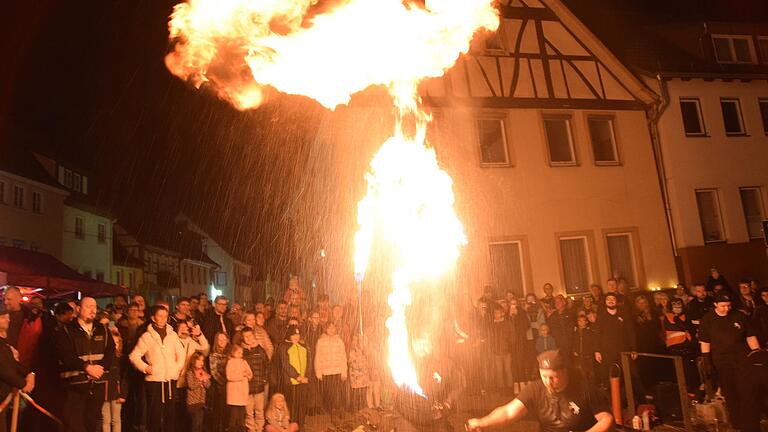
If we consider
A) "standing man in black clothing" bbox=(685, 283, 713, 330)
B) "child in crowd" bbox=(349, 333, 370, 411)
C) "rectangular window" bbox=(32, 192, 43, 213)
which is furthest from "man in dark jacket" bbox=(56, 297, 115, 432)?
"rectangular window" bbox=(32, 192, 43, 213)

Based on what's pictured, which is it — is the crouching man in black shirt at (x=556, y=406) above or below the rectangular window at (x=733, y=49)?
below

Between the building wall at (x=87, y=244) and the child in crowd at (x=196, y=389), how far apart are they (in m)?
28.5

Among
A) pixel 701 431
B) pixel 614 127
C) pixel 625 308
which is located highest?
pixel 614 127

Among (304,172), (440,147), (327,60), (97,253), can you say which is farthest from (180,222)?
(327,60)

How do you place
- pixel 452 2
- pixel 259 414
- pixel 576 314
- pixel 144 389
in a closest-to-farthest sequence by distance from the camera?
Answer: pixel 144 389 → pixel 259 414 → pixel 452 2 → pixel 576 314

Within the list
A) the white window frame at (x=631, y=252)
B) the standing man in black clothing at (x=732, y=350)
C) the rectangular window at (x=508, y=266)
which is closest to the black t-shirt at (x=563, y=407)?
the standing man in black clothing at (x=732, y=350)

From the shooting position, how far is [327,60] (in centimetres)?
830

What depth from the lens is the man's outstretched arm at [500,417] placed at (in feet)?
13.8

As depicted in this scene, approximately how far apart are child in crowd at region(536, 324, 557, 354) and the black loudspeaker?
1806mm

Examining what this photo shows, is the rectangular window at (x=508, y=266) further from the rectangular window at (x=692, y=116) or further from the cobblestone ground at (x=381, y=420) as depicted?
the rectangular window at (x=692, y=116)

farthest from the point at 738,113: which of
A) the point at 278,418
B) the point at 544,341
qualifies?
the point at 278,418

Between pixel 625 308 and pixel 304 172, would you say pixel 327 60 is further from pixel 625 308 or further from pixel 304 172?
pixel 304 172

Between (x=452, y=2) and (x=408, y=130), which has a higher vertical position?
(x=452, y=2)

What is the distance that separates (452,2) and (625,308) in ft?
18.9
